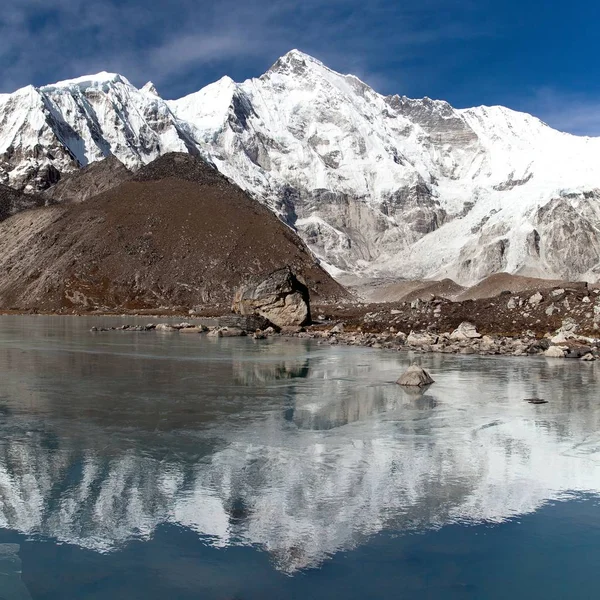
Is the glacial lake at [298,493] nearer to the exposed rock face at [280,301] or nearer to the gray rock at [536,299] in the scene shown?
the gray rock at [536,299]

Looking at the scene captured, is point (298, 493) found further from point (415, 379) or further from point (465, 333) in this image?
point (465, 333)

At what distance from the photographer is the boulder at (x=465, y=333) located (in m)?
49.9

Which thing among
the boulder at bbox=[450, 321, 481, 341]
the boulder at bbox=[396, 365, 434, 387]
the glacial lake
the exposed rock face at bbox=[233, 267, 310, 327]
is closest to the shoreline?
the boulder at bbox=[450, 321, 481, 341]

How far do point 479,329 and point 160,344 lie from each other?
24.5 meters

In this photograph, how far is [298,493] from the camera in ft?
44.5

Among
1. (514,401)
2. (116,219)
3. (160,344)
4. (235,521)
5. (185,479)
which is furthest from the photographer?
(116,219)

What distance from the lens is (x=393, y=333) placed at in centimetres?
5934

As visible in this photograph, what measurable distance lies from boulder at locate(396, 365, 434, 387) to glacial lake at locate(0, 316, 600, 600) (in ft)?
4.58

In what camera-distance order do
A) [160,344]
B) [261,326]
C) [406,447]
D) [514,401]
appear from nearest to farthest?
[406,447]
[514,401]
[160,344]
[261,326]

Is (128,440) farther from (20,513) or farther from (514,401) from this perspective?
(514,401)

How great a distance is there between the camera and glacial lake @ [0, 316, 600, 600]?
9945 mm

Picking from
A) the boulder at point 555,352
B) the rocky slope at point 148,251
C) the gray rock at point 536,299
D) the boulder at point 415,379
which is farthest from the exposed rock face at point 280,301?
the rocky slope at point 148,251

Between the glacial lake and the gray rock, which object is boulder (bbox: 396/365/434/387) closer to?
the glacial lake

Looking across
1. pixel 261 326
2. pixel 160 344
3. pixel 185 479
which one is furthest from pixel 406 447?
pixel 261 326
